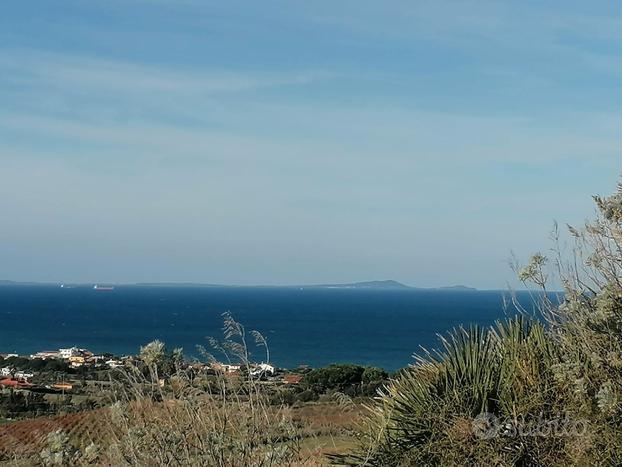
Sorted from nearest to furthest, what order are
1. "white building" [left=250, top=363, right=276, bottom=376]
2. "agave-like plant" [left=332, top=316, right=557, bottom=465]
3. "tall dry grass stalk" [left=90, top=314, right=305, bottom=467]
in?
"tall dry grass stalk" [left=90, top=314, right=305, bottom=467], "white building" [left=250, top=363, right=276, bottom=376], "agave-like plant" [left=332, top=316, right=557, bottom=465]

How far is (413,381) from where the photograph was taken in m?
8.42

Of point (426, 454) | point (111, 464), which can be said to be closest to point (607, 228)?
point (426, 454)

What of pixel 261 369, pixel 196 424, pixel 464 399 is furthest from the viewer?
pixel 464 399

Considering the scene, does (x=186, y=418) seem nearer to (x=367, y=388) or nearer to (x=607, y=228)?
(x=607, y=228)

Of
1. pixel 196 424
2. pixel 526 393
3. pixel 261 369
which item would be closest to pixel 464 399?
pixel 526 393

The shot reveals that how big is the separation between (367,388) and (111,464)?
504 inches

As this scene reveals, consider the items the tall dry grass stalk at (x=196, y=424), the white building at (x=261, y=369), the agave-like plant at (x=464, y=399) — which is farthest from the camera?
the agave-like plant at (x=464, y=399)

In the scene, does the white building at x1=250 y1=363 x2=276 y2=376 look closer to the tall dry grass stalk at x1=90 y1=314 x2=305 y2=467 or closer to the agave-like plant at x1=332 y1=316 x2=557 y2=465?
the tall dry grass stalk at x1=90 y1=314 x2=305 y2=467

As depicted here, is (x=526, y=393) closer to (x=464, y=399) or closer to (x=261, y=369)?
(x=464, y=399)

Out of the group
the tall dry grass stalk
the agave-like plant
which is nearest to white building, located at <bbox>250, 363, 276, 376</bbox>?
the tall dry grass stalk

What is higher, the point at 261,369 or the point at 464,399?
the point at 261,369

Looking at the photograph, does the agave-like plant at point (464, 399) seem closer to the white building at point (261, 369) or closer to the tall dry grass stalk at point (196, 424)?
the white building at point (261, 369)

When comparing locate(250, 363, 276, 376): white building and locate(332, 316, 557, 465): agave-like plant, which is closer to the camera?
locate(250, 363, 276, 376): white building

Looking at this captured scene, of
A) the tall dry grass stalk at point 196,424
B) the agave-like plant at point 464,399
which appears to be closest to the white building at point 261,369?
the tall dry grass stalk at point 196,424
